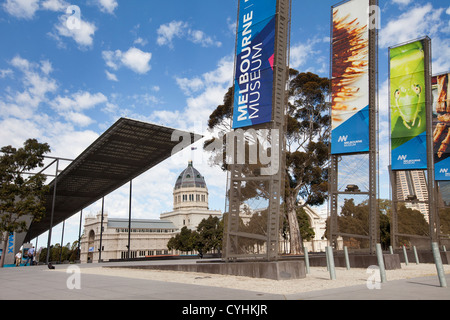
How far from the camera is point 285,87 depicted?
13688 mm

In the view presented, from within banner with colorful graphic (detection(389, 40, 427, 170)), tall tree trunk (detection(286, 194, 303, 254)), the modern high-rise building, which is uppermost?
banner with colorful graphic (detection(389, 40, 427, 170))

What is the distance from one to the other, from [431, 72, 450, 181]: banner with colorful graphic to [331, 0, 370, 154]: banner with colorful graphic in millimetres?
9852

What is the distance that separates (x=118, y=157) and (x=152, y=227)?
9619 centimetres

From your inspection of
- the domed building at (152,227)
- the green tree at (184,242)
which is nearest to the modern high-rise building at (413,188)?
the green tree at (184,242)

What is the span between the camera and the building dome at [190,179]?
500 feet

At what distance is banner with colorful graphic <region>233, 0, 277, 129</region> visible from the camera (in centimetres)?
1360

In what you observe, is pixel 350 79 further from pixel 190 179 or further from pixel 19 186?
pixel 190 179

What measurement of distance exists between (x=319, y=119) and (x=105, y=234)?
9958 cm

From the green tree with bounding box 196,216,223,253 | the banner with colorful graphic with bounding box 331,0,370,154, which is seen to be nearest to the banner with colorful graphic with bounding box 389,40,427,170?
the banner with colorful graphic with bounding box 331,0,370,154

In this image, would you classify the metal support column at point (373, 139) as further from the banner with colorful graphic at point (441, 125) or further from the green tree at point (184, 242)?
the green tree at point (184, 242)

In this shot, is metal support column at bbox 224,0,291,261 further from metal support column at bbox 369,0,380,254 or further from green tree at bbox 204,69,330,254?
green tree at bbox 204,69,330,254

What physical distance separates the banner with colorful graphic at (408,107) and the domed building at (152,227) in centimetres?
10507
